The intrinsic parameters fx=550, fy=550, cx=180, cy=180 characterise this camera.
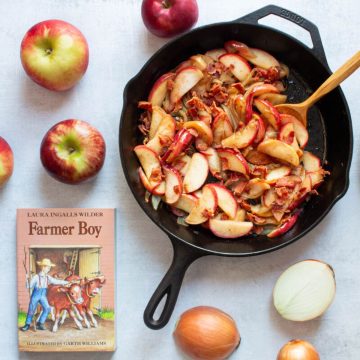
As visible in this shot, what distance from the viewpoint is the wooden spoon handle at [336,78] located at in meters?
1.02

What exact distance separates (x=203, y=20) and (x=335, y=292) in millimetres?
644

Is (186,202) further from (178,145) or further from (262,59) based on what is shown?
(262,59)

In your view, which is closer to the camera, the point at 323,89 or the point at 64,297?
the point at 323,89

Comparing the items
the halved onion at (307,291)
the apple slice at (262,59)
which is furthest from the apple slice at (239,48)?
the halved onion at (307,291)

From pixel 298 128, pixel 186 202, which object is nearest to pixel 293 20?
pixel 298 128

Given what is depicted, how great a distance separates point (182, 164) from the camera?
1.14 metres

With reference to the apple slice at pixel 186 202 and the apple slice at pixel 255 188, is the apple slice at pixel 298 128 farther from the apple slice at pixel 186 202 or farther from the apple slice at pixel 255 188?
the apple slice at pixel 186 202

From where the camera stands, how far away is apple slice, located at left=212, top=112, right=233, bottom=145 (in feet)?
3.69

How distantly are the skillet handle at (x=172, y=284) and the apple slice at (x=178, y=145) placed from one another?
17 cm

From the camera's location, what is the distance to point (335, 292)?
1167mm

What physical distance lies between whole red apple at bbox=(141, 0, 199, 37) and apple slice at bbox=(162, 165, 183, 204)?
0.94 feet

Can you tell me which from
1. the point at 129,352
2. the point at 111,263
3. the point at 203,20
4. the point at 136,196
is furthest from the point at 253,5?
the point at 129,352

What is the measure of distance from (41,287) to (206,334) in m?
0.37

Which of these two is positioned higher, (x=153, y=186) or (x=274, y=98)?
(x=274, y=98)
